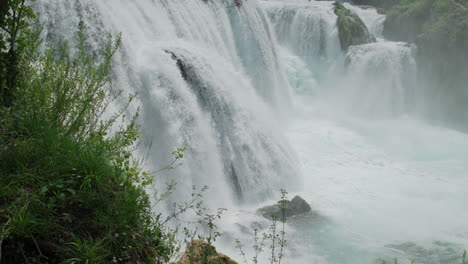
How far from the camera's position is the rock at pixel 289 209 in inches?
296

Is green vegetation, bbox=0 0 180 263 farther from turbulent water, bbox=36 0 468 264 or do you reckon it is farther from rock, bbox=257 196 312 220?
rock, bbox=257 196 312 220

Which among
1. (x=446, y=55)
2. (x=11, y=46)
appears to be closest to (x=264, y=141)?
(x=11, y=46)

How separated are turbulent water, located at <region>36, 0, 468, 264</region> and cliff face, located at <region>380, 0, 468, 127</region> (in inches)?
32.3

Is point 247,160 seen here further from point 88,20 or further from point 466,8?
point 466,8

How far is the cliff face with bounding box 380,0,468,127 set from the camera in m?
15.3

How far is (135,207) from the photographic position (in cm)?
263

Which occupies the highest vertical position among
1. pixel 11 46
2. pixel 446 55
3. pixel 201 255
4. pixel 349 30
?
pixel 349 30

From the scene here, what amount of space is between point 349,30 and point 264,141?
9.51 m

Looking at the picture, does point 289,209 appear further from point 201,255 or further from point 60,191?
point 60,191

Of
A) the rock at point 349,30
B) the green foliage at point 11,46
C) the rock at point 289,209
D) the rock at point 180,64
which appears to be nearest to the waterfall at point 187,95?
the rock at point 180,64

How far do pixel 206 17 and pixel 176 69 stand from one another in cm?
461

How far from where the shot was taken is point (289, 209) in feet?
25.2

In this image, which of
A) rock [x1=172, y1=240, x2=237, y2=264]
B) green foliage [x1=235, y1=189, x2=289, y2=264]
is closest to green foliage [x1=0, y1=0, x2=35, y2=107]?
rock [x1=172, y1=240, x2=237, y2=264]

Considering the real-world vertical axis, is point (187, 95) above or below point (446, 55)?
below
